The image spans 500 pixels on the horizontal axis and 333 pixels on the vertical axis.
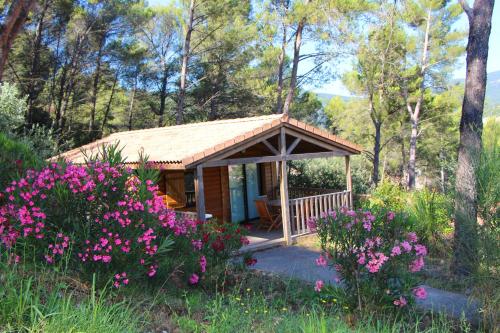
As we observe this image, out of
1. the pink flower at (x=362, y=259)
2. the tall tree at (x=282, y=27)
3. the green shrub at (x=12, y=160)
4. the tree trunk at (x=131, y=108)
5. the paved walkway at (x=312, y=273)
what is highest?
the tall tree at (x=282, y=27)

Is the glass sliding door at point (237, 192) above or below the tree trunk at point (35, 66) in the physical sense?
below

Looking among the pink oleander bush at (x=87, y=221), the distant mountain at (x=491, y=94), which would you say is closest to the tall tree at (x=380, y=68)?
the distant mountain at (x=491, y=94)

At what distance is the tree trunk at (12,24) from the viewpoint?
7.02 m

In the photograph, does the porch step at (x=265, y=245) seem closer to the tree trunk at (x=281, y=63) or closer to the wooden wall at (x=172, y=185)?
the wooden wall at (x=172, y=185)

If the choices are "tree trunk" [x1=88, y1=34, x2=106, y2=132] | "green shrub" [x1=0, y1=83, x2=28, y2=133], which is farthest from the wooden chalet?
"tree trunk" [x1=88, y1=34, x2=106, y2=132]

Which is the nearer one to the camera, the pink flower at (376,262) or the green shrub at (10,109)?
the pink flower at (376,262)

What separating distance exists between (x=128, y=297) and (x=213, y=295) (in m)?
1.37

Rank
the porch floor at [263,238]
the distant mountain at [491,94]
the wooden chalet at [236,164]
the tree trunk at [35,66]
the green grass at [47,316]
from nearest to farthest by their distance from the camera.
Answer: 1. the green grass at [47,316]
2. the distant mountain at [491,94]
3. the wooden chalet at [236,164]
4. the porch floor at [263,238]
5. the tree trunk at [35,66]

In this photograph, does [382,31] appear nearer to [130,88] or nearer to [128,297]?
[130,88]

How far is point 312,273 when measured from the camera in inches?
300

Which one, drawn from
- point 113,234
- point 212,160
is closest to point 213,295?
point 113,234

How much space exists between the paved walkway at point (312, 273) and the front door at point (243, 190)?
3564 mm

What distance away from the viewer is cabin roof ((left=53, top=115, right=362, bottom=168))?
30.2ft

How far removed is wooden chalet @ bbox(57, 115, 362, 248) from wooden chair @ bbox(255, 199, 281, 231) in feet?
0.30
